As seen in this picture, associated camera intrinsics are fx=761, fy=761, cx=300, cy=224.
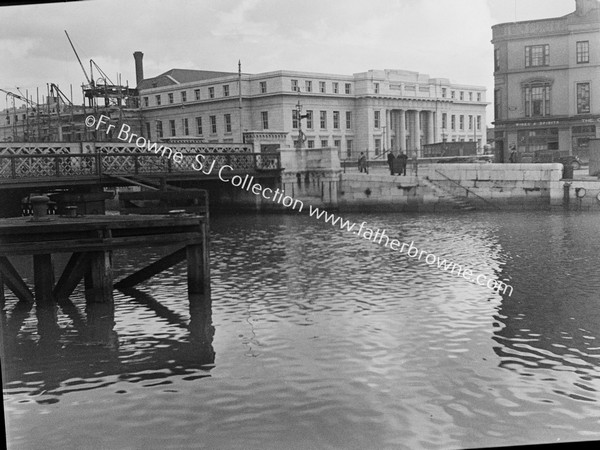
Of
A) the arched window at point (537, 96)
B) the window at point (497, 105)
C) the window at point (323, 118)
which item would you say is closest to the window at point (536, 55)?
the arched window at point (537, 96)

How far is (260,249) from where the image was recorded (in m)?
19.6

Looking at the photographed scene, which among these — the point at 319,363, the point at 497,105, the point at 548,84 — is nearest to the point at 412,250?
the point at 319,363

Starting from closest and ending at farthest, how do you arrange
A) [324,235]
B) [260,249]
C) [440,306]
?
[440,306] < [260,249] < [324,235]

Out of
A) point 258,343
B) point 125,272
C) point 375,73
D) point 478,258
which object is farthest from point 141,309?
point 375,73

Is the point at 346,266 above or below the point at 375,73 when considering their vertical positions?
below

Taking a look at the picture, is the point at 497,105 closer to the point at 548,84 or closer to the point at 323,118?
the point at 548,84

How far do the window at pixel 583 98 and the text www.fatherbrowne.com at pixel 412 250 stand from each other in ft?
40.2

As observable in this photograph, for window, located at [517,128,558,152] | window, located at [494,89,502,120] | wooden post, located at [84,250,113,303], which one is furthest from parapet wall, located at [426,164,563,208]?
wooden post, located at [84,250,113,303]

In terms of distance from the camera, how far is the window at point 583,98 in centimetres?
3221

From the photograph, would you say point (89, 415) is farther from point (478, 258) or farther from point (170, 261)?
point (478, 258)

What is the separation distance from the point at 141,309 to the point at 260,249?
7957mm

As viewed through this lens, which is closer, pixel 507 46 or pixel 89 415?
pixel 89 415

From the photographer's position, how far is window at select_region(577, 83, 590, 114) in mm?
32213

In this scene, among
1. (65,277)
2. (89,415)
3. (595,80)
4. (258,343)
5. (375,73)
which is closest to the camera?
(89,415)
